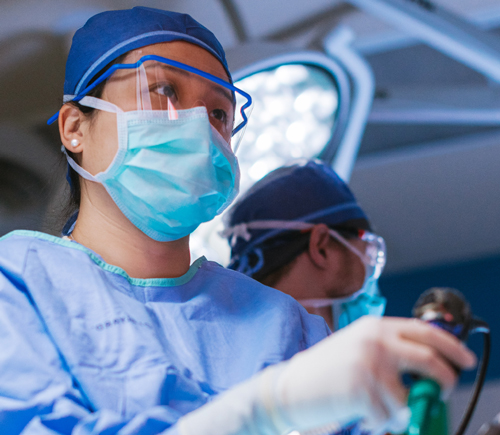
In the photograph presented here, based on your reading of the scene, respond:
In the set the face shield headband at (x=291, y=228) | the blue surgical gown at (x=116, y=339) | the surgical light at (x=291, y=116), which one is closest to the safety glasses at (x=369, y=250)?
the face shield headband at (x=291, y=228)

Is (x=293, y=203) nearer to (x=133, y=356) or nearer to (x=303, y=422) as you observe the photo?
(x=133, y=356)

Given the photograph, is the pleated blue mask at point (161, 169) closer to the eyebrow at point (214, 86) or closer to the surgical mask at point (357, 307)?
the eyebrow at point (214, 86)

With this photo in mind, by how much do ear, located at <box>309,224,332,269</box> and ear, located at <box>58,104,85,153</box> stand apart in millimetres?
905

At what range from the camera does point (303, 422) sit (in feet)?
2.01

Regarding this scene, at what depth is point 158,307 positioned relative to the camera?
95 centimetres

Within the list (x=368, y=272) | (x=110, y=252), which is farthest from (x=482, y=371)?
(x=368, y=272)

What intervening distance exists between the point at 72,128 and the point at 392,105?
1259 millimetres

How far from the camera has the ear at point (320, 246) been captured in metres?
1.82

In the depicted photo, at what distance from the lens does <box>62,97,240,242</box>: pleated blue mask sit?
1011 millimetres

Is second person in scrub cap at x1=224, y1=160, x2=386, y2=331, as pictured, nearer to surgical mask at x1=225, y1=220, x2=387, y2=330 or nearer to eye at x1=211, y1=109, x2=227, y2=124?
surgical mask at x1=225, y1=220, x2=387, y2=330

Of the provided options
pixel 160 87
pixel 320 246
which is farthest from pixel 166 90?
pixel 320 246

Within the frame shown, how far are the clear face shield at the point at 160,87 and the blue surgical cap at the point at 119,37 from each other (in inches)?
1.5

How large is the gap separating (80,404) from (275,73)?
3.72 ft

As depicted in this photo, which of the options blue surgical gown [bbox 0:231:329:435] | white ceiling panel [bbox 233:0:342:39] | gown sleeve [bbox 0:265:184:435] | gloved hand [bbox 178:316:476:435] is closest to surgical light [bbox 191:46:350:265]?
white ceiling panel [bbox 233:0:342:39]
